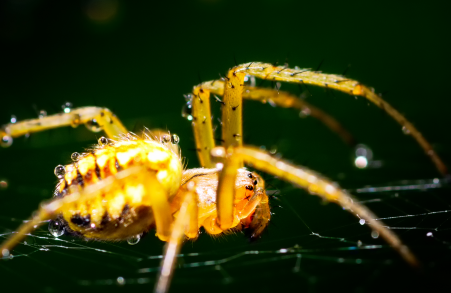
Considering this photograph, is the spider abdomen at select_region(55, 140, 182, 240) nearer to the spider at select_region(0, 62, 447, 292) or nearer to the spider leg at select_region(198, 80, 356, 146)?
the spider at select_region(0, 62, 447, 292)

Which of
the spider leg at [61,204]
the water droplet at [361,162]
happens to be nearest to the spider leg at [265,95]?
the spider leg at [61,204]

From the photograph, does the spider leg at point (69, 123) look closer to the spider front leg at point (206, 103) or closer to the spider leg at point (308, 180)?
the spider front leg at point (206, 103)

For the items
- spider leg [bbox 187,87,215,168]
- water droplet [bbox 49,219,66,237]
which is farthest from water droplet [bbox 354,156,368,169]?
water droplet [bbox 49,219,66,237]

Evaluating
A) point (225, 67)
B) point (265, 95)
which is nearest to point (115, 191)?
point (265, 95)

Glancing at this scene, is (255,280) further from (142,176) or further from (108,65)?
(108,65)

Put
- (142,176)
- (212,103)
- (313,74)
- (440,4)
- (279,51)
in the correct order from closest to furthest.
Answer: (142,176), (313,74), (212,103), (440,4), (279,51)

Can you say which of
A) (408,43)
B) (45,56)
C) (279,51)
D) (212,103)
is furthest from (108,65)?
(408,43)

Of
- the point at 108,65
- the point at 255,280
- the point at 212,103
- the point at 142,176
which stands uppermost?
the point at 108,65
